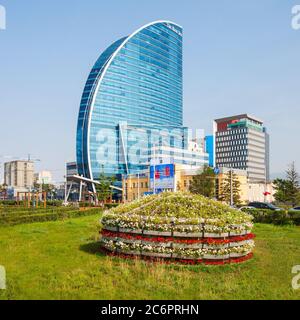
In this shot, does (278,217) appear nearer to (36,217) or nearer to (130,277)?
(36,217)

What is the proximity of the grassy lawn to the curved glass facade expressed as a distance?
10526 centimetres

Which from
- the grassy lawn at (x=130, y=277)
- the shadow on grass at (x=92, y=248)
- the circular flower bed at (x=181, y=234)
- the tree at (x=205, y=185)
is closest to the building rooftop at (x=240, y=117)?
the tree at (x=205, y=185)

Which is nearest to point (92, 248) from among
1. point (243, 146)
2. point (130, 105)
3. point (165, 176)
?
point (165, 176)

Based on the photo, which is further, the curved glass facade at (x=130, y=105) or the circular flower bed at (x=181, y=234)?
the curved glass facade at (x=130, y=105)

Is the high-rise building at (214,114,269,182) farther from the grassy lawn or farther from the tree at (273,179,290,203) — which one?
the grassy lawn

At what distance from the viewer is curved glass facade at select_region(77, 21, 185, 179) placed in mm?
121188

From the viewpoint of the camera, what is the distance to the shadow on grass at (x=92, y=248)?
47.9ft

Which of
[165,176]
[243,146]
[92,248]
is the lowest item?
[92,248]

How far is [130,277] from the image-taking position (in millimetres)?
10438

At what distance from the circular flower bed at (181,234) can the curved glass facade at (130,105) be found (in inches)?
4126

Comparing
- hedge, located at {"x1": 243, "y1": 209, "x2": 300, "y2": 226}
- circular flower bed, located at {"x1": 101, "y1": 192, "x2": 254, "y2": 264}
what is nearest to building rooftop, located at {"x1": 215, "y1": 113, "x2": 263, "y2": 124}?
hedge, located at {"x1": 243, "y1": 209, "x2": 300, "y2": 226}

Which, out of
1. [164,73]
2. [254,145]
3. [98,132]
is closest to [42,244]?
[98,132]

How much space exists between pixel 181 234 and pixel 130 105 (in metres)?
126

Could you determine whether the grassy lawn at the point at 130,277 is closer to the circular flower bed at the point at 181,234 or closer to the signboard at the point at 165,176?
the circular flower bed at the point at 181,234
